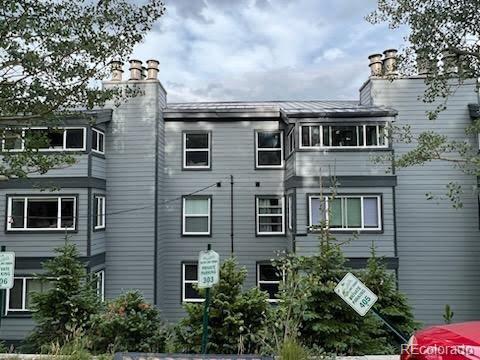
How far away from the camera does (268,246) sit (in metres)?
14.8

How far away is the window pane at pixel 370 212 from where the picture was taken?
12.3 meters

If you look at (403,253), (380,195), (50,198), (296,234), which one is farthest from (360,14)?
(50,198)

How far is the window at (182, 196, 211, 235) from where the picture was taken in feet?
49.0

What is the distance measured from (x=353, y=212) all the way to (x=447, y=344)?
9775 millimetres

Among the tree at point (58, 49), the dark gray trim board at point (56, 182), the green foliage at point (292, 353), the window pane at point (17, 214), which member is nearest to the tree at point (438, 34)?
the tree at point (58, 49)

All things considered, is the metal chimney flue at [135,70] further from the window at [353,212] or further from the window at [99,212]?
the window at [353,212]

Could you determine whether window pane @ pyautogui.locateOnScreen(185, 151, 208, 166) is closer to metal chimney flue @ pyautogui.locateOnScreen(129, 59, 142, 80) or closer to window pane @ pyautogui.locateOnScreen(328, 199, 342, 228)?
metal chimney flue @ pyautogui.locateOnScreen(129, 59, 142, 80)

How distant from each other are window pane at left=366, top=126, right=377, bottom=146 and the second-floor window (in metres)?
9.97

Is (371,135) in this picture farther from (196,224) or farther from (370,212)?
(196,224)

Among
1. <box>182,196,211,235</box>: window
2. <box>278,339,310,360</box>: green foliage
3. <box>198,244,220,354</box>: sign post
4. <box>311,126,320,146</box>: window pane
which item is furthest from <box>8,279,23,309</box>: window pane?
<box>278,339,310,360</box>: green foliage

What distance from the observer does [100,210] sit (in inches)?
548

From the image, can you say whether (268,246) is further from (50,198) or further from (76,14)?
(76,14)

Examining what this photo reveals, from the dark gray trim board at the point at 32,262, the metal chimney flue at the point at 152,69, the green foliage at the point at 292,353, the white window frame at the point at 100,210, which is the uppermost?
the metal chimney flue at the point at 152,69

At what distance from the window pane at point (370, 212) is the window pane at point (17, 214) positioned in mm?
11289
